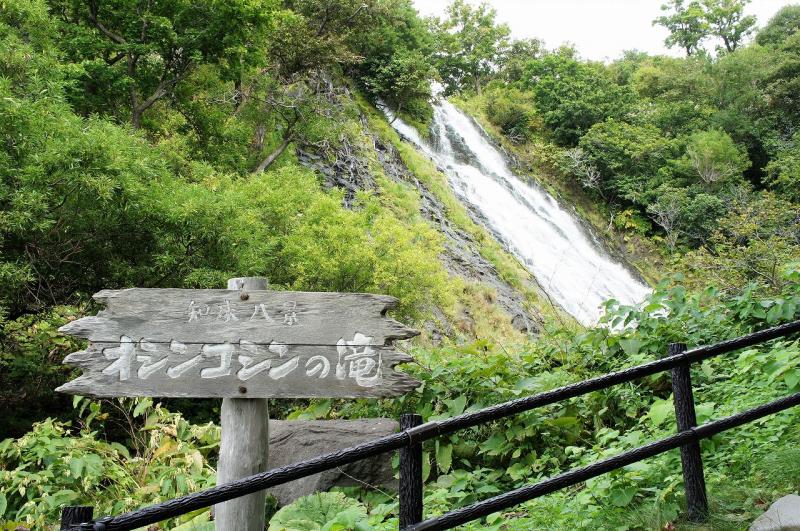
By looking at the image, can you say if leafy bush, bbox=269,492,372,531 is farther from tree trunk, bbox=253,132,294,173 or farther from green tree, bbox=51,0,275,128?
tree trunk, bbox=253,132,294,173

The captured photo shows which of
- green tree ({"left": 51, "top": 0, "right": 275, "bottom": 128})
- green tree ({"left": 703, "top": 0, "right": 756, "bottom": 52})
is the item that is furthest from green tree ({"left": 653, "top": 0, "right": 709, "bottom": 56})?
green tree ({"left": 51, "top": 0, "right": 275, "bottom": 128})

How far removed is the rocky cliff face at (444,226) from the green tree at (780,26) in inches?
880

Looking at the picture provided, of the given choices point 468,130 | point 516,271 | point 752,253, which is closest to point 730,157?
point 468,130

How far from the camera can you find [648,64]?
3019 centimetres

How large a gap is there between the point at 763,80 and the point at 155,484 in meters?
26.7

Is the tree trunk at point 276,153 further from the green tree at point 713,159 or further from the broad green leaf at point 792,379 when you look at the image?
the green tree at point 713,159

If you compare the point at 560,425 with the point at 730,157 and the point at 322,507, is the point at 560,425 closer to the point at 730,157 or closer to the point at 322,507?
the point at 322,507

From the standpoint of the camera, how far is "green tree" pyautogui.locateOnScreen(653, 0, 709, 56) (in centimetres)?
3155

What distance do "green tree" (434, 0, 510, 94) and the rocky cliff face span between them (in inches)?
609

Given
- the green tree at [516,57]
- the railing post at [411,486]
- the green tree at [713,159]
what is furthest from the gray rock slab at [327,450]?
the green tree at [516,57]

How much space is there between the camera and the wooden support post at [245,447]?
2.28 metres

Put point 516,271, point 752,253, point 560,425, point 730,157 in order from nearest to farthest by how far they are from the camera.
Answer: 1. point 560,425
2. point 752,253
3. point 516,271
4. point 730,157

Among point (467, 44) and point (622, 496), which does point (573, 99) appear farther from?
point (622, 496)

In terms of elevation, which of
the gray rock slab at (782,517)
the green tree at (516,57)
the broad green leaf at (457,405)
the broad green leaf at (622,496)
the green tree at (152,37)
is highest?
the green tree at (516,57)
